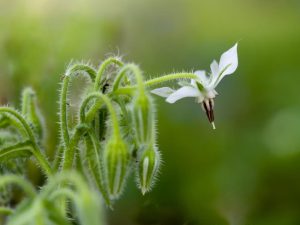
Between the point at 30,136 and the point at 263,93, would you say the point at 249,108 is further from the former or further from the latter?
the point at 30,136

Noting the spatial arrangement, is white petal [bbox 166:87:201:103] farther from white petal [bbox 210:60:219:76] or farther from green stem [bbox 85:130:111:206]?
green stem [bbox 85:130:111:206]

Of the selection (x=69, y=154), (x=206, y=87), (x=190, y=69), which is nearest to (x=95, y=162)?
(x=69, y=154)

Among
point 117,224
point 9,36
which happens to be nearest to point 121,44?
point 9,36

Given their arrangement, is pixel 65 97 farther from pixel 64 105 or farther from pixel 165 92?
pixel 165 92

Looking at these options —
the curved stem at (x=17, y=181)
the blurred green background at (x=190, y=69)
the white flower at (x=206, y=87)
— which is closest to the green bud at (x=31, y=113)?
the white flower at (x=206, y=87)

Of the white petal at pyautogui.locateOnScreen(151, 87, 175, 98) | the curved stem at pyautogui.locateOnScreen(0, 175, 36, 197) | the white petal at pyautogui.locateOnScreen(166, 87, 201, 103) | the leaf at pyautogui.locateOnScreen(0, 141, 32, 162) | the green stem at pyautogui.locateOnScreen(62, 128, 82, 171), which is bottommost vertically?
the curved stem at pyautogui.locateOnScreen(0, 175, 36, 197)

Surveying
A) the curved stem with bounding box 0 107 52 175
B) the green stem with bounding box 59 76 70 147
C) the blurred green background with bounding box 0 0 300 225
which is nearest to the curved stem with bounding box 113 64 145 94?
the green stem with bounding box 59 76 70 147
